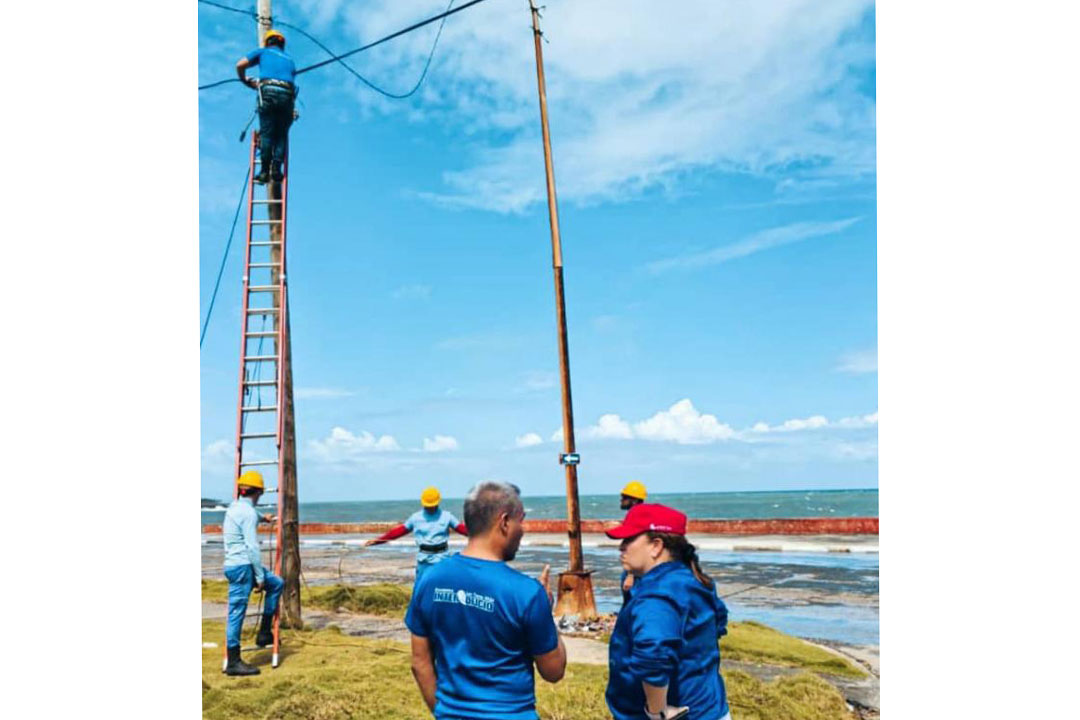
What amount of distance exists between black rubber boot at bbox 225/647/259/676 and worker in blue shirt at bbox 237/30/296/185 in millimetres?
3288

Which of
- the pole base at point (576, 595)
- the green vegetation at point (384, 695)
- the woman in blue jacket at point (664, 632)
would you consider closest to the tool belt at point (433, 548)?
the green vegetation at point (384, 695)

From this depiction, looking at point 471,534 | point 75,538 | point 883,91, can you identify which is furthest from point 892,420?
point 75,538

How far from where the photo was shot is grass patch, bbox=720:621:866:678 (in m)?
6.18

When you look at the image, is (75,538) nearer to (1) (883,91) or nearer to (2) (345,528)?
(1) (883,91)

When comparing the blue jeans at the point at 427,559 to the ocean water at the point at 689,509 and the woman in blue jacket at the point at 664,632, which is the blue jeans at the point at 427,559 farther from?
the ocean water at the point at 689,509

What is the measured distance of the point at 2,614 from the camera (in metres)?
4.95

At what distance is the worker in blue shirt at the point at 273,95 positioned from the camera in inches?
249

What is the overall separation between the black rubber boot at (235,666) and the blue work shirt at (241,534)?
50 centimetres

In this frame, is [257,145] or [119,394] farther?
[257,145]

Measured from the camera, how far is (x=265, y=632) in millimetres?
6621

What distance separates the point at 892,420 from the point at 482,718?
2935 millimetres

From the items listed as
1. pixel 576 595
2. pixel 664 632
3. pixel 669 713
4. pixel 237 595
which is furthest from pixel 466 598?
pixel 576 595

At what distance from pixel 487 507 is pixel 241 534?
3319 millimetres

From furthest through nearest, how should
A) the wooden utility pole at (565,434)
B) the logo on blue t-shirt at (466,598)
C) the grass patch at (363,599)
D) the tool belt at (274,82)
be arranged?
1. the grass patch at (363,599)
2. the wooden utility pole at (565,434)
3. the tool belt at (274,82)
4. the logo on blue t-shirt at (466,598)
